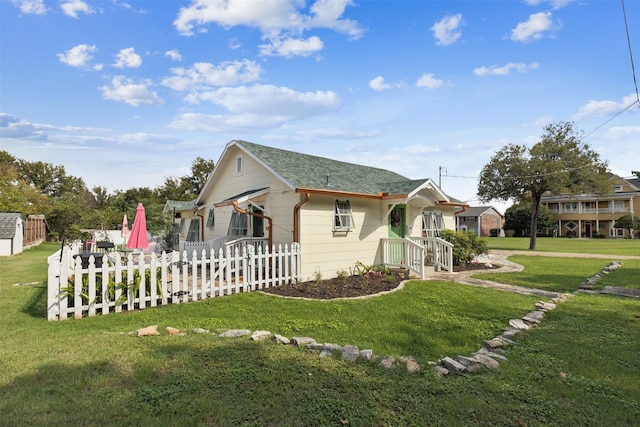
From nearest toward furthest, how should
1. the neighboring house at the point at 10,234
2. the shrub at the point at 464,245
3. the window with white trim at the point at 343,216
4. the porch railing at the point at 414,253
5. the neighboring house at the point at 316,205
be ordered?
1. the neighboring house at the point at 316,205
2. the window with white trim at the point at 343,216
3. the porch railing at the point at 414,253
4. the shrub at the point at 464,245
5. the neighboring house at the point at 10,234

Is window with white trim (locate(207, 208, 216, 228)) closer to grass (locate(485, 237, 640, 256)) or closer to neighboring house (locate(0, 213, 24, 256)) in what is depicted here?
neighboring house (locate(0, 213, 24, 256))

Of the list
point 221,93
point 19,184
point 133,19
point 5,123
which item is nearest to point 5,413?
point 133,19

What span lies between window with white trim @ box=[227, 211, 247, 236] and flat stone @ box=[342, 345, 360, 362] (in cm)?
872

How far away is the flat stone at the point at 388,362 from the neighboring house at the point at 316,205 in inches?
226

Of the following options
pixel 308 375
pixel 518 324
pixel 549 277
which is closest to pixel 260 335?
pixel 308 375

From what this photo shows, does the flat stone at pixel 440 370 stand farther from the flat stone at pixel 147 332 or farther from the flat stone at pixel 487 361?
the flat stone at pixel 147 332

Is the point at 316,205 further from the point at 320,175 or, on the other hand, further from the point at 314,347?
the point at 314,347

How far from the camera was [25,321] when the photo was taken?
553 cm

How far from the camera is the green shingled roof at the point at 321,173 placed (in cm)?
1016

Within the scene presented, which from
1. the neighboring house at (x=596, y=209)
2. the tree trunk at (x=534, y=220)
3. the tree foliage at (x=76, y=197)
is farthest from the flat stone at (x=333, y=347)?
the neighboring house at (x=596, y=209)

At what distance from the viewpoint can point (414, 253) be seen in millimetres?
10797

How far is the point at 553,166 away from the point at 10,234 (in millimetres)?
36119

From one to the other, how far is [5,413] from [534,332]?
6.46 metres

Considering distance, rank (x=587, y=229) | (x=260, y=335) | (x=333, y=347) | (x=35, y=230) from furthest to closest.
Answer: (x=587, y=229) < (x=35, y=230) < (x=260, y=335) < (x=333, y=347)
